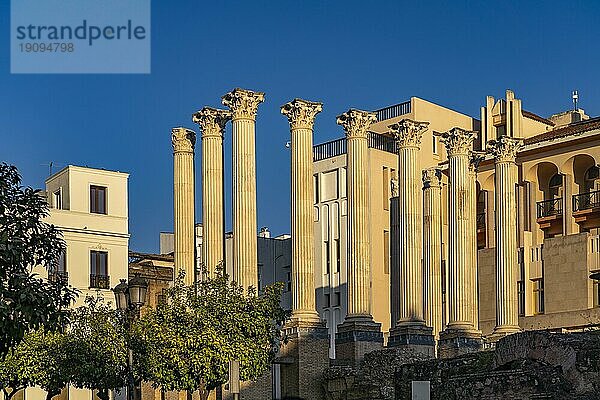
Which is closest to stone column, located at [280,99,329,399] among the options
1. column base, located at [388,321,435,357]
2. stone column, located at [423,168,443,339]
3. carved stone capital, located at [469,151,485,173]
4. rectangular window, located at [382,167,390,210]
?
column base, located at [388,321,435,357]

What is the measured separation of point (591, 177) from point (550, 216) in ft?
10.2

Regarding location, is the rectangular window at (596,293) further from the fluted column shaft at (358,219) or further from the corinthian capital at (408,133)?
the fluted column shaft at (358,219)

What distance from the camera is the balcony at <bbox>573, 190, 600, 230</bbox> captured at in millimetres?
66125

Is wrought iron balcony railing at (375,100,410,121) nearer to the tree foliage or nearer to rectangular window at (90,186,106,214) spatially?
rectangular window at (90,186,106,214)

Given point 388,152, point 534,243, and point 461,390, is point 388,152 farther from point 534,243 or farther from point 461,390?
point 461,390

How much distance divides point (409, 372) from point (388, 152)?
4202cm

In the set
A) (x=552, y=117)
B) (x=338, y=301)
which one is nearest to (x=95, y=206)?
(x=338, y=301)

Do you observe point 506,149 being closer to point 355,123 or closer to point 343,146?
point 355,123

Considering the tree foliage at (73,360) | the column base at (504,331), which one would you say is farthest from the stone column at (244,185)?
the column base at (504,331)

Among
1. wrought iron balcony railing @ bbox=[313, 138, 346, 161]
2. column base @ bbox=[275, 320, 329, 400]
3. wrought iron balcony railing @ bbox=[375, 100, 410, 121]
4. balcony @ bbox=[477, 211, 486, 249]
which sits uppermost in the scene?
wrought iron balcony railing @ bbox=[375, 100, 410, 121]

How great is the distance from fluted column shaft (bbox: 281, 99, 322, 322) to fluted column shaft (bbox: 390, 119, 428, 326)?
501 cm

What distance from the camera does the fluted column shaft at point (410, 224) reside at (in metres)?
57.0

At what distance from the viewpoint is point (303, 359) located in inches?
2067

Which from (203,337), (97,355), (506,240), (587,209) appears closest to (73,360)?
(97,355)
